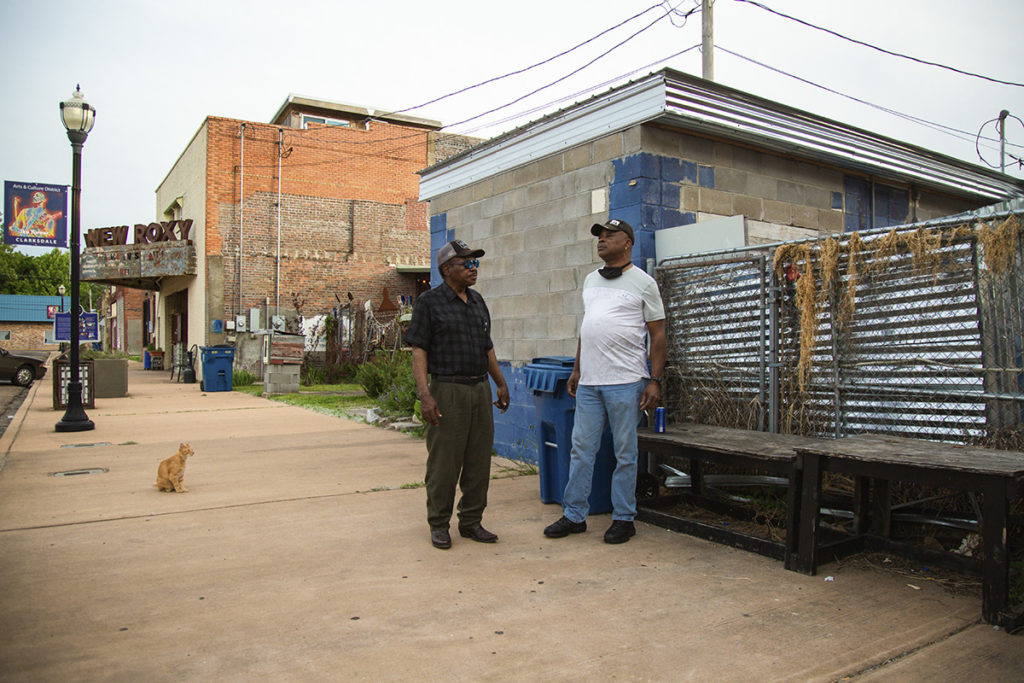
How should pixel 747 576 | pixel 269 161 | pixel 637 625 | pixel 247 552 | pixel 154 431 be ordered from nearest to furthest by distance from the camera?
pixel 637 625 < pixel 747 576 < pixel 247 552 < pixel 154 431 < pixel 269 161

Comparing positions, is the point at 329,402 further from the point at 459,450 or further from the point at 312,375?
the point at 459,450

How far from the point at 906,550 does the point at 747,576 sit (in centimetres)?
A: 97

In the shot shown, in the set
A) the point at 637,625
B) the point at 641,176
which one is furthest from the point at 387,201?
the point at 637,625

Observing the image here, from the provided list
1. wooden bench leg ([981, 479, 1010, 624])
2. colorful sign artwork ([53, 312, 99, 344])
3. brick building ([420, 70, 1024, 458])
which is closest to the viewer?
wooden bench leg ([981, 479, 1010, 624])

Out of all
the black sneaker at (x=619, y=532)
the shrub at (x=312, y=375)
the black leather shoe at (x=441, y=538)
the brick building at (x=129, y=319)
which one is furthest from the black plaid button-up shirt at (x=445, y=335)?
the brick building at (x=129, y=319)

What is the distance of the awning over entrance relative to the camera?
894 inches

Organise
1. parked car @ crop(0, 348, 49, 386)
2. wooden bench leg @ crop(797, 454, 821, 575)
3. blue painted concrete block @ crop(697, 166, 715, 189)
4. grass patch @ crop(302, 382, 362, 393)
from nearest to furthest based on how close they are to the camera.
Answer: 1. wooden bench leg @ crop(797, 454, 821, 575)
2. blue painted concrete block @ crop(697, 166, 715, 189)
3. grass patch @ crop(302, 382, 362, 393)
4. parked car @ crop(0, 348, 49, 386)

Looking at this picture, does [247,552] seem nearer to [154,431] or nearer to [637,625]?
[637,625]

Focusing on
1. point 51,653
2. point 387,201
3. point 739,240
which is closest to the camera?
point 51,653

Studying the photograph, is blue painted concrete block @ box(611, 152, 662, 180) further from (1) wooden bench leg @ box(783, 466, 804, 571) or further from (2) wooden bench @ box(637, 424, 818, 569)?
(1) wooden bench leg @ box(783, 466, 804, 571)

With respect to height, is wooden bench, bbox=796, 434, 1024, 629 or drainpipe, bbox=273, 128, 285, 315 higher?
drainpipe, bbox=273, 128, 285, 315

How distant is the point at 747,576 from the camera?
4.10 meters

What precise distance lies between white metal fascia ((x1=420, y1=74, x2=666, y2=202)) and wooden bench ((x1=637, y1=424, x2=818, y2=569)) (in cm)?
271

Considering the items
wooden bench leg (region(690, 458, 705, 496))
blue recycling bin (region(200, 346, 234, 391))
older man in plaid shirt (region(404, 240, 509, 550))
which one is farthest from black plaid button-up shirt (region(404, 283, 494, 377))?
blue recycling bin (region(200, 346, 234, 391))
